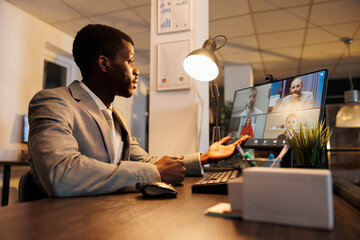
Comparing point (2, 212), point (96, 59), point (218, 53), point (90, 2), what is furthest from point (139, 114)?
point (2, 212)

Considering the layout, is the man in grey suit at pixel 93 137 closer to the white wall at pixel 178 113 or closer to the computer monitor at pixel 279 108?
the computer monitor at pixel 279 108

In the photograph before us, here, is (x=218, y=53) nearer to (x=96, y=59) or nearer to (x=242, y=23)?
(x=242, y=23)

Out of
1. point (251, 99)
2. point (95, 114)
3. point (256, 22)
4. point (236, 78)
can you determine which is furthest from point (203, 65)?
point (236, 78)

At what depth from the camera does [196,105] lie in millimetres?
1746

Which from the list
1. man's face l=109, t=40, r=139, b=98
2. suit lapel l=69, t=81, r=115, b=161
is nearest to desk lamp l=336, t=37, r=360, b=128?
man's face l=109, t=40, r=139, b=98

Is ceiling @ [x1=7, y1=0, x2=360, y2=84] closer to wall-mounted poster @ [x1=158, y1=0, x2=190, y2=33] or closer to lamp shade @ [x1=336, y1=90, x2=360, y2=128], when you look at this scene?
lamp shade @ [x1=336, y1=90, x2=360, y2=128]

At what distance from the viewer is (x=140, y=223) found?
473mm

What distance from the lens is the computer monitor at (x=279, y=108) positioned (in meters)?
1.09

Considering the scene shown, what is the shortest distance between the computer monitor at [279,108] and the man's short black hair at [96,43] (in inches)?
28.0

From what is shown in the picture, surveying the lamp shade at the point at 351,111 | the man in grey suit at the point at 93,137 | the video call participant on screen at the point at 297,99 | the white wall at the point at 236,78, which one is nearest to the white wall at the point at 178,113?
the man in grey suit at the point at 93,137

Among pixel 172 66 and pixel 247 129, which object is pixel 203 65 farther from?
pixel 247 129

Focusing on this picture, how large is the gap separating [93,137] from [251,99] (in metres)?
0.83

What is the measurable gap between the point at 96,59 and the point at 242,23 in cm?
277

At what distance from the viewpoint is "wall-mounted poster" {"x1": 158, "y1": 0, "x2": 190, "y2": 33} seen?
5.98ft
